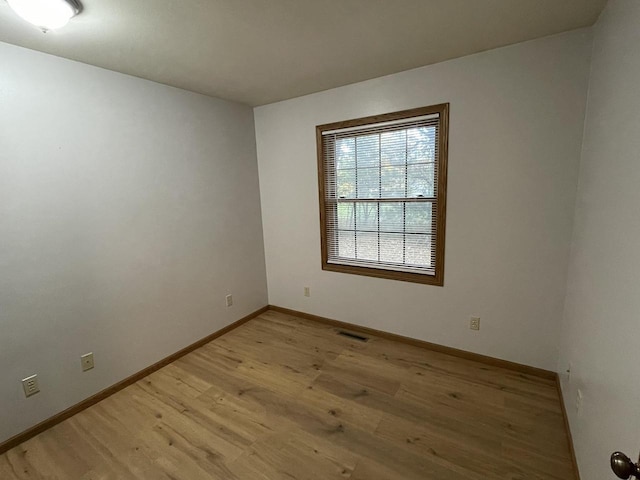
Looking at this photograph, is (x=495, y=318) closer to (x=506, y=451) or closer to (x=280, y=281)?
(x=506, y=451)

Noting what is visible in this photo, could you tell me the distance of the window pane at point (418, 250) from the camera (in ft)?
8.48

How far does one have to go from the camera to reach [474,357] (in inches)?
96.2

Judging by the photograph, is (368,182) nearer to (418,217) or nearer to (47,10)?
(418,217)

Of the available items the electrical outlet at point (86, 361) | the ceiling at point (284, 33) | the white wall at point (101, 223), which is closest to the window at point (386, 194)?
the ceiling at point (284, 33)

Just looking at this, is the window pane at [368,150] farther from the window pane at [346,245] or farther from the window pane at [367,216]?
the window pane at [346,245]

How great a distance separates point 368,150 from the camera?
2.74 meters

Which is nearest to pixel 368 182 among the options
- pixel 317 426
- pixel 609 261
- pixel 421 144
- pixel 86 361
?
pixel 421 144

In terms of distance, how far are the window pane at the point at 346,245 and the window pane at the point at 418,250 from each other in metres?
0.57

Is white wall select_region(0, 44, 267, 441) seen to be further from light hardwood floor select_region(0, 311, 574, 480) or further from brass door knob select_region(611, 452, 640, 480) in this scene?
brass door knob select_region(611, 452, 640, 480)

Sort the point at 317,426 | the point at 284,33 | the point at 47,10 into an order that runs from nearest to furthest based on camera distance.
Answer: the point at 47,10 < the point at 284,33 < the point at 317,426

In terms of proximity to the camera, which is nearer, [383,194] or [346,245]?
[383,194]

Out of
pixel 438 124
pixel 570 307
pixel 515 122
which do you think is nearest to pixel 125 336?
pixel 438 124

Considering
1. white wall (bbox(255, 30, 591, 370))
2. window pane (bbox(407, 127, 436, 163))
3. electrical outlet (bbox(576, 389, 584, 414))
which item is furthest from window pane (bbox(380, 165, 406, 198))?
electrical outlet (bbox(576, 389, 584, 414))

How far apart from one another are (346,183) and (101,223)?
6.94ft
